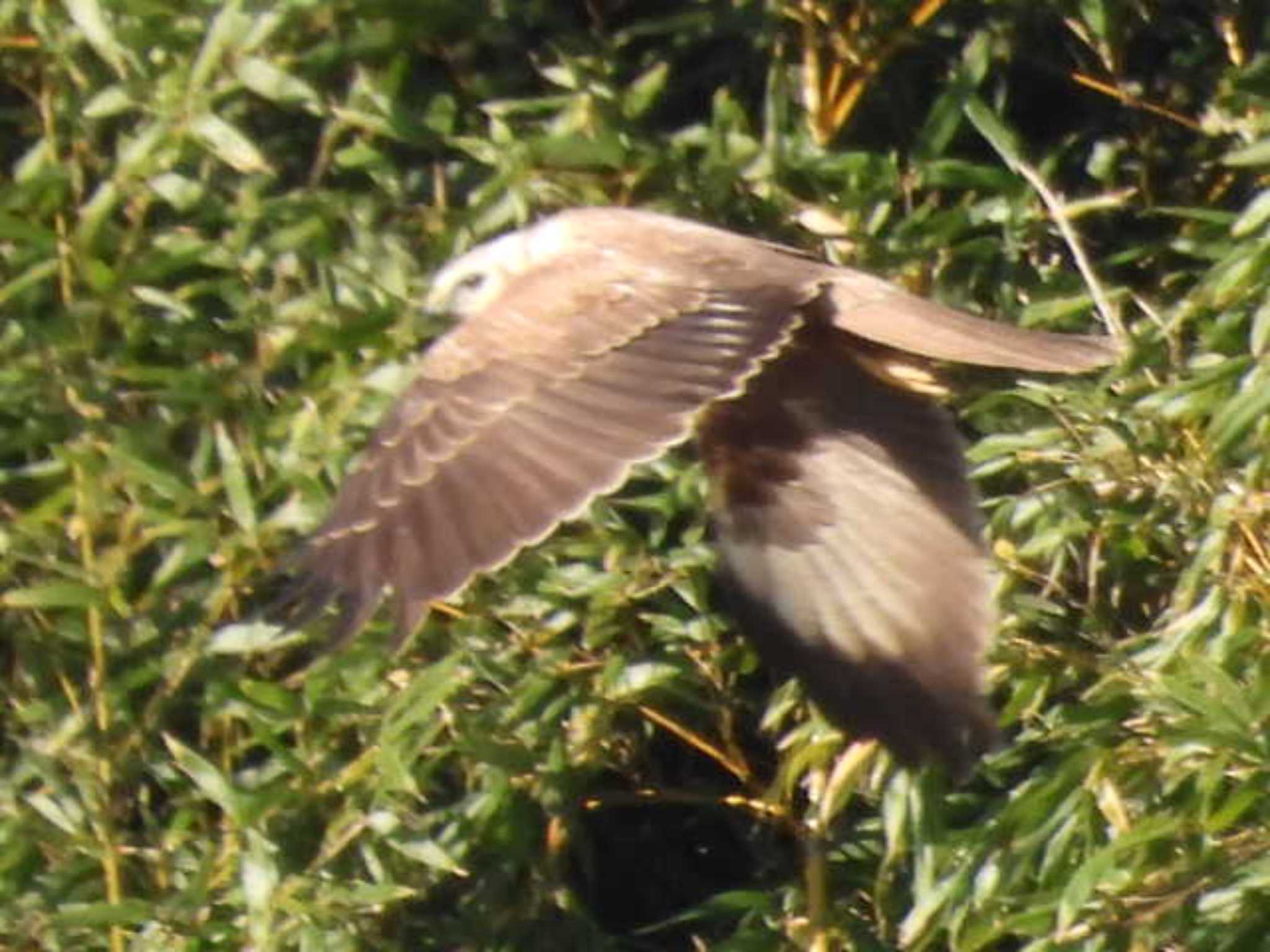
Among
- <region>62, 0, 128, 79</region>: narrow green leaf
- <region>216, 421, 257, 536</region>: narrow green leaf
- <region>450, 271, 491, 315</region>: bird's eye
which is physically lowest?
<region>216, 421, 257, 536</region>: narrow green leaf

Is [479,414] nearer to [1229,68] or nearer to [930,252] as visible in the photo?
[930,252]

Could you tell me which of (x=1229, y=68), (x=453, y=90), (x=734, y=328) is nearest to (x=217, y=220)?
(x=453, y=90)

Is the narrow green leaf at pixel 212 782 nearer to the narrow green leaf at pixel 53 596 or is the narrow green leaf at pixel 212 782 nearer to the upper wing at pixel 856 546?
the narrow green leaf at pixel 53 596

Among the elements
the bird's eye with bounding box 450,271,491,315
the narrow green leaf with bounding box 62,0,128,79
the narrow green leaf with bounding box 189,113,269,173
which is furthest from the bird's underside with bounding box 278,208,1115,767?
the narrow green leaf with bounding box 62,0,128,79

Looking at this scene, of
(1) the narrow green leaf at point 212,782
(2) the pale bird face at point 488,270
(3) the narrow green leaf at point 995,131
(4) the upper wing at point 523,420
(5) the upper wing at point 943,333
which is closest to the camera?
(4) the upper wing at point 523,420

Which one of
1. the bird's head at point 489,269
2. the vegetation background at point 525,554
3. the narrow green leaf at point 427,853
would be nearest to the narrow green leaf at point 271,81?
the vegetation background at point 525,554

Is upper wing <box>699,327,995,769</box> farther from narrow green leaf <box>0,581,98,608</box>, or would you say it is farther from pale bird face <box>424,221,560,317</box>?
narrow green leaf <box>0,581,98,608</box>

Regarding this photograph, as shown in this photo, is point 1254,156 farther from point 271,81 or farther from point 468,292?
point 271,81
